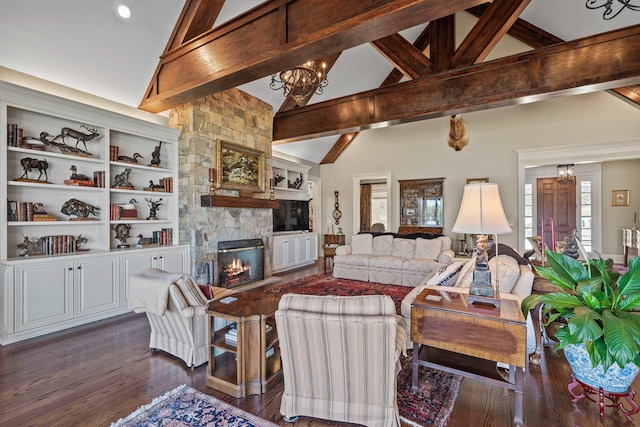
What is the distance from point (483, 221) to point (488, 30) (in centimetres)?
354

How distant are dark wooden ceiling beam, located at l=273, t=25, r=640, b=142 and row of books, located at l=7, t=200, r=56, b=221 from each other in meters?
4.22

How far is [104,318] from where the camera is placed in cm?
377

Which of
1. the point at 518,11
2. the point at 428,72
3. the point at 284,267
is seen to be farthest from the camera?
the point at 284,267

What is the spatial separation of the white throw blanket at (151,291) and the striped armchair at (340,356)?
129 centimetres

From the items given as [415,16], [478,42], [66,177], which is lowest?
[66,177]

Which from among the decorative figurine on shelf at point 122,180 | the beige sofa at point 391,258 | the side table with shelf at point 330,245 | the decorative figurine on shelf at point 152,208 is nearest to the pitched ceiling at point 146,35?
the decorative figurine on shelf at point 122,180

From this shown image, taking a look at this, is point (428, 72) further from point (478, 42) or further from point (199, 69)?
point (199, 69)

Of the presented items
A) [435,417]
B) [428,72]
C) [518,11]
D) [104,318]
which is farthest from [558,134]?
[104,318]

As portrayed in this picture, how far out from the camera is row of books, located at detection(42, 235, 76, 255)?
11.6ft

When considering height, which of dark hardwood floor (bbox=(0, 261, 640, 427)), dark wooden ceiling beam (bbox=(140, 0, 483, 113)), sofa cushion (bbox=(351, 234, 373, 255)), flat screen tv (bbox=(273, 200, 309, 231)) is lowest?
dark hardwood floor (bbox=(0, 261, 640, 427))

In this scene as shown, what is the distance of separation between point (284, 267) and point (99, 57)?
16.3 feet

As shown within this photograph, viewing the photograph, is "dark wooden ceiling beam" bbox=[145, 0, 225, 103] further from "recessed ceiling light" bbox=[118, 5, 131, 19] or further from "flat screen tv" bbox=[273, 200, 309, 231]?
"flat screen tv" bbox=[273, 200, 309, 231]

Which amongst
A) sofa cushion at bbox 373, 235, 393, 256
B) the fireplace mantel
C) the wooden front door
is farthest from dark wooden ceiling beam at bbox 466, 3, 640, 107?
the fireplace mantel

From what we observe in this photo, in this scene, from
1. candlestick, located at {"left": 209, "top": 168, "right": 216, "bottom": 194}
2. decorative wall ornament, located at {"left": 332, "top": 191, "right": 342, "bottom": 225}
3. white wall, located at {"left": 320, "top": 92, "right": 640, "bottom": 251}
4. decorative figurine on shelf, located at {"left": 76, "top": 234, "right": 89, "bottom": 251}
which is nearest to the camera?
decorative figurine on shelf, located at {"left": 76, "top": 234, "right": 89, "bottom": 251}
